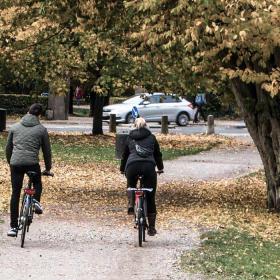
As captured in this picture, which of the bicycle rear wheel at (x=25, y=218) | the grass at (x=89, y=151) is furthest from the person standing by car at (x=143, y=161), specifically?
the grass at (x=89, y=151)

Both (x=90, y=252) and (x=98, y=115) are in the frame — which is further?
(x=98, y=115)

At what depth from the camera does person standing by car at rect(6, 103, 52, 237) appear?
32.4ft

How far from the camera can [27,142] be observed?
988 centimetres

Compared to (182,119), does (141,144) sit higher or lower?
higher

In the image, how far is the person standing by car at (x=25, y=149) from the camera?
9.88 m

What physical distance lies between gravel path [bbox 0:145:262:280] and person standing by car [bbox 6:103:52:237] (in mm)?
615

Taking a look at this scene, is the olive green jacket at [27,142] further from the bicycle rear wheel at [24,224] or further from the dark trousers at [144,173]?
the dark trousers at [144,173]

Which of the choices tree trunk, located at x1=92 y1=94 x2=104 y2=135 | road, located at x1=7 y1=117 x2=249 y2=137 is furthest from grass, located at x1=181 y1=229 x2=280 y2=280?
road, located at x1=7 y1=117 x2=249 y2=137

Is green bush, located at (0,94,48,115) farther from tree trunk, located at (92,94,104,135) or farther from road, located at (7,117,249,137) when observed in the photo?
tree trunk, located at (92,94,104,135)

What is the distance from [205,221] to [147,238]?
5.44ft

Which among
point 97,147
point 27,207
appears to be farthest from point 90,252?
point 97,147

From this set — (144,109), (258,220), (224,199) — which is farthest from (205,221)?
(144,109)

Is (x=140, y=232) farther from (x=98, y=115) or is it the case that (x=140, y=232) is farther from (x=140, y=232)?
(x=98, y=115)

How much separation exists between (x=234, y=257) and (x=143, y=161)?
1793 mm
